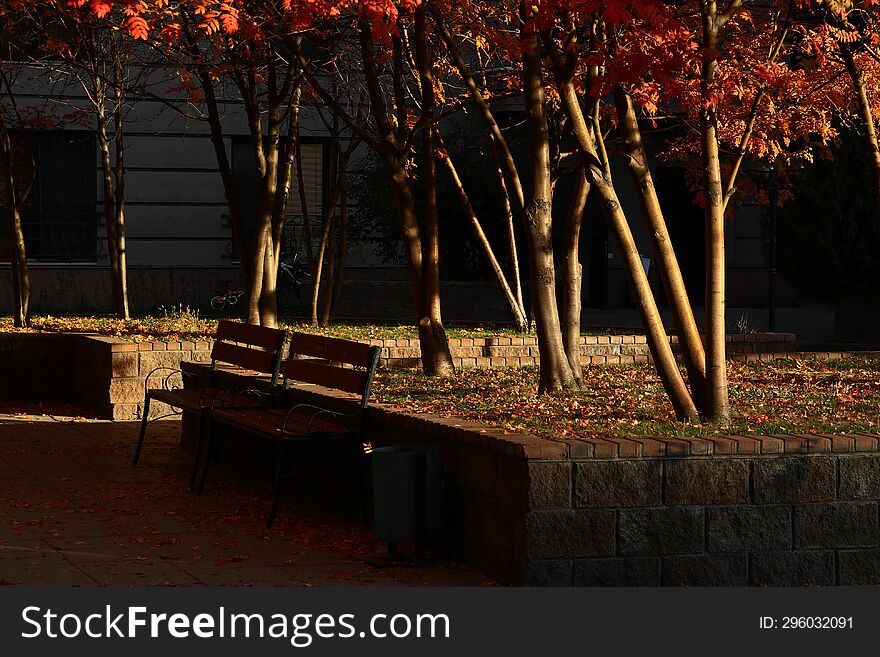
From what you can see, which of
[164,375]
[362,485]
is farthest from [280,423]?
[164,375]

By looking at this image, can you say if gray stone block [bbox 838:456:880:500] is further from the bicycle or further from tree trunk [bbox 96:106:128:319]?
the bicycle

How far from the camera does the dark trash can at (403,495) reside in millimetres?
8062

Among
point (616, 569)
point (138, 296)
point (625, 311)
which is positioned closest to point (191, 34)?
point (616, 569)

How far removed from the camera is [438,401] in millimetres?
10070

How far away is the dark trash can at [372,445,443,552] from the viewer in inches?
317

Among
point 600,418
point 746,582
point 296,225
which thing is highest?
point 296,225

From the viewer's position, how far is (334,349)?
1032cm

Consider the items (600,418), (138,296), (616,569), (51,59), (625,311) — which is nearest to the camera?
(616,569)

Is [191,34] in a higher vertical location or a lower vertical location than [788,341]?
higher

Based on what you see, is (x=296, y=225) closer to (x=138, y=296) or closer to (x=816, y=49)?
(x=138, y=296)

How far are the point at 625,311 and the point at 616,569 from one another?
24.3 m

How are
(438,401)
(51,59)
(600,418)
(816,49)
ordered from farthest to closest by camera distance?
(51,59)
(816,49)
(438,401)
(600,418)

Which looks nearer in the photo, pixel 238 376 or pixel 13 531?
pixel 13 531

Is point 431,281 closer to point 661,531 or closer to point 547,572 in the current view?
point 661,531
